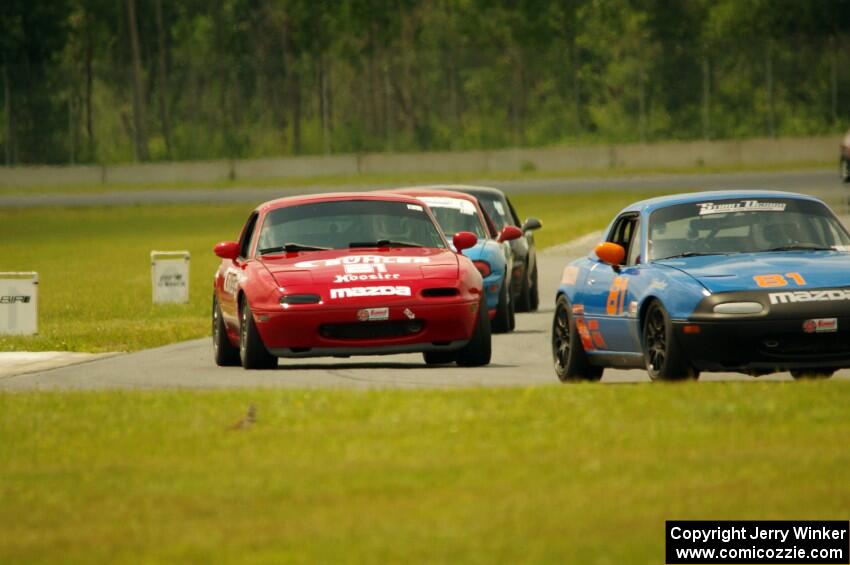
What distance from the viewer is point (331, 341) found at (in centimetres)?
1481

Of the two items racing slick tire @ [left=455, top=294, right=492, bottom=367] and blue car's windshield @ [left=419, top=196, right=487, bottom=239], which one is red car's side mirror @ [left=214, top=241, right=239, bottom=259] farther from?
blue car's windshield @ [left=419, top=196, right=487, bottom=239]

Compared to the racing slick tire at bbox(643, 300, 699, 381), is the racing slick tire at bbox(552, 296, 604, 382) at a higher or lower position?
lower

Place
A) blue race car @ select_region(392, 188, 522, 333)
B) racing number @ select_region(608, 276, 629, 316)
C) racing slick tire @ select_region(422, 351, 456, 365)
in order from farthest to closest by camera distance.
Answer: blue race car @ select_region(392, 188, 522, 333)
racing slick tire @ select_region(422, 351, 456, 365)
racing number @ select_region(608, 276, 629, 316)

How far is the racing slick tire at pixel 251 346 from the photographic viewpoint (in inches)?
592

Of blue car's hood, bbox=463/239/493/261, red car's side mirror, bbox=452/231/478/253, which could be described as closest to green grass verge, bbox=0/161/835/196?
blue car's hood, bbox=463/239/493/261

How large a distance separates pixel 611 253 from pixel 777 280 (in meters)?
1.55

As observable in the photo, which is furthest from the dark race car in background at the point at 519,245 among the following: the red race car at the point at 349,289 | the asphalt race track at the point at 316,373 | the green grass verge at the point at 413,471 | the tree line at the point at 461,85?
the tree line at the point at 461,85

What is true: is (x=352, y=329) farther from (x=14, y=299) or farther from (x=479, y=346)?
(x=14, y=299)

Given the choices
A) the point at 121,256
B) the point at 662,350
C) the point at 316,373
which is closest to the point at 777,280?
the point at 662,350

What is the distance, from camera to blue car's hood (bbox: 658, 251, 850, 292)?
40.4ft

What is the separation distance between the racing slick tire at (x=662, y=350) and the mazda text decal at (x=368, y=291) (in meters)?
2.50

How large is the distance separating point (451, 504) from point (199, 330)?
1391 cm

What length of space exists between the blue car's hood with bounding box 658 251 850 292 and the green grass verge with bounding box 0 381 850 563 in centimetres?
119

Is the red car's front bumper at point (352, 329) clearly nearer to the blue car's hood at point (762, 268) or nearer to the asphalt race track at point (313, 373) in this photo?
the asphalt race track at point (313, 373)
